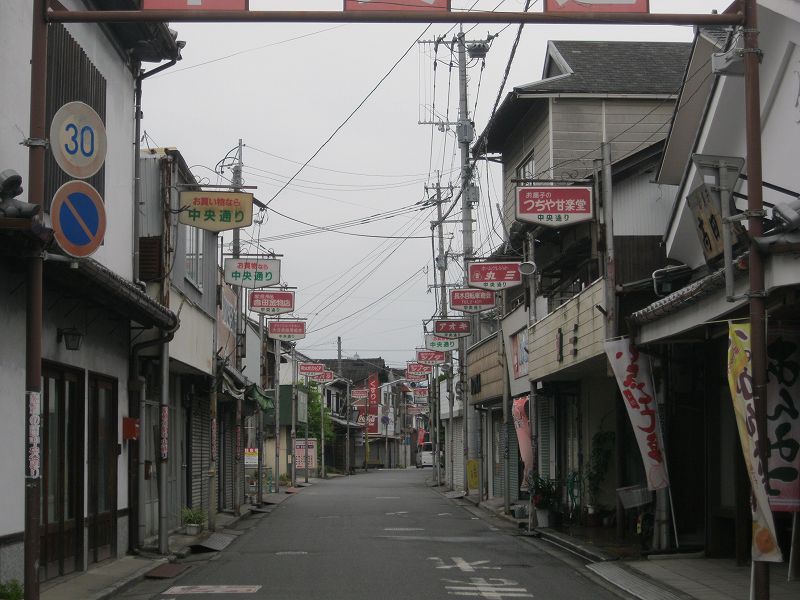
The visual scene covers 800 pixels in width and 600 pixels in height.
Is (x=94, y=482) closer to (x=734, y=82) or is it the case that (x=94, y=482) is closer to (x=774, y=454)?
(x=774, y=454)

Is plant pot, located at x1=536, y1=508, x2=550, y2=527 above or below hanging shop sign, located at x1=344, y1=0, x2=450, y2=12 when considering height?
below

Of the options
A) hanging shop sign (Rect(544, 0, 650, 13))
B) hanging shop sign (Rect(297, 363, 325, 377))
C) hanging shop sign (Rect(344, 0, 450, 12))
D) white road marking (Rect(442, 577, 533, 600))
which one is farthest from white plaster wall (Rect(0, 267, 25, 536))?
hanging shop sign (Rect(297, 363, 325, 377))

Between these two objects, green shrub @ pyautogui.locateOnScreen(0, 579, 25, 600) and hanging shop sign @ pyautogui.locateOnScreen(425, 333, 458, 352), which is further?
hanging shop sign @ pyautogui.locateOnScreen(425, 333, 458, 352)

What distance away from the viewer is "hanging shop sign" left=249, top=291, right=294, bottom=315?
34219 mm

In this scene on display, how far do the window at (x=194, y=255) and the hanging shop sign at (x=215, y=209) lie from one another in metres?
1.74

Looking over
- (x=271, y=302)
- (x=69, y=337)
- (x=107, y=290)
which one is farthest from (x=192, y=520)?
(x=271, y=302)

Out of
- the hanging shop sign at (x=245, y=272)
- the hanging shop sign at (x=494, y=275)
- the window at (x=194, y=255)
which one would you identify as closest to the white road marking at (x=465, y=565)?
the window at (x=194, y=255)

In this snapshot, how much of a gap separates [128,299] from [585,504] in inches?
551

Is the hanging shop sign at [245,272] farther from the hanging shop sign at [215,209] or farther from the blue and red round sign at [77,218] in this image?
the blue and red round sign at [77,218]

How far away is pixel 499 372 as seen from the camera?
107 feet

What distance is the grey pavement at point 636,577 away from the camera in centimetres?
1304

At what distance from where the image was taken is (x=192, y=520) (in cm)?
2283

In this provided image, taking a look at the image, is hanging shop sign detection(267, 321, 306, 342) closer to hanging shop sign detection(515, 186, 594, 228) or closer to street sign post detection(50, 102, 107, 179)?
hanging shop sign detection(515, 186, 594, 228)

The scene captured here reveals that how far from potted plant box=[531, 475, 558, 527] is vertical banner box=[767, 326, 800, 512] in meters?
11.9
